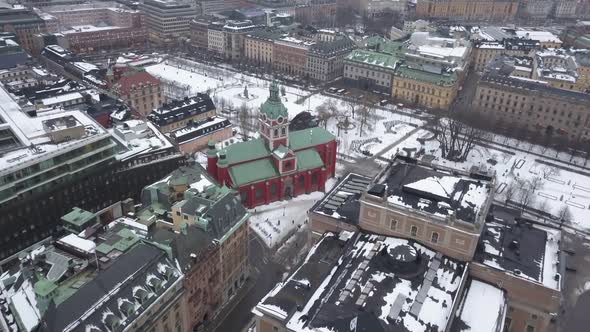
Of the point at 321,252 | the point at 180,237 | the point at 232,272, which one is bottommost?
the point at 232,272

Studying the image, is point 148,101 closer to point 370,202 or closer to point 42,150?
point 42,150

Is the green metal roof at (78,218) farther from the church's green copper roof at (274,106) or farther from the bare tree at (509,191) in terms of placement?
the bare tree at (509,191)

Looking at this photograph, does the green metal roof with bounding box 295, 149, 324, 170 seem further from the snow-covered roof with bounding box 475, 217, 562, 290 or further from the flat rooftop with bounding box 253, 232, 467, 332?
the snow-covered roof with bounding box 475, 217, 562, 290

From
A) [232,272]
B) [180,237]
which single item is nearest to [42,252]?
[180,237]

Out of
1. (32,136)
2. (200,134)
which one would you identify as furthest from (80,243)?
(200,134)

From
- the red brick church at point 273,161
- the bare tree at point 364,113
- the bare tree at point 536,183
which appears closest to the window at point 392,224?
the red brick church at point 273,161

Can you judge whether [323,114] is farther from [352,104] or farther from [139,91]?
[139,91]
